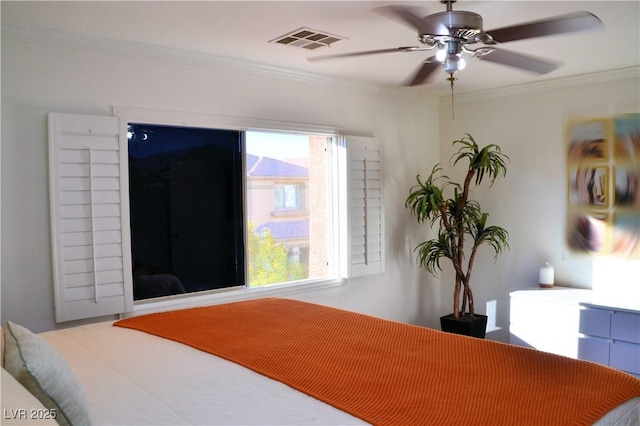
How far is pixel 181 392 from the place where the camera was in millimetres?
1815

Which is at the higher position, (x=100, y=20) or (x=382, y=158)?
(x=100, y=20)

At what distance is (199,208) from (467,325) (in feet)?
7.90

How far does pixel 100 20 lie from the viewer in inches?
111

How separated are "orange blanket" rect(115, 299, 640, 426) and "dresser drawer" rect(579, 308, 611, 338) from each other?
1.93 m

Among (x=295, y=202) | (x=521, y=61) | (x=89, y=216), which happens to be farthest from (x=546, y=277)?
(x=89, y=216)

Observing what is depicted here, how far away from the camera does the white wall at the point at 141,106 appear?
292cm

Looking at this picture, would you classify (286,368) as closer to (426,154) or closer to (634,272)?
(634,272)

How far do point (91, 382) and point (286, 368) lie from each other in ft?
2.27

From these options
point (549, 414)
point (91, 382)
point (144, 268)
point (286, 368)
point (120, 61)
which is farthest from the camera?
point (144, 268)

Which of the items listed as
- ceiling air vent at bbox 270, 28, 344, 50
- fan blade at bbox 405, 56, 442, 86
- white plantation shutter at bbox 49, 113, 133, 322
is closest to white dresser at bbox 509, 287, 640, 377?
fan blade at bbox 405, 56, 442, 86

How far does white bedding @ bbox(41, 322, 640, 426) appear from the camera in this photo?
1.62 metres

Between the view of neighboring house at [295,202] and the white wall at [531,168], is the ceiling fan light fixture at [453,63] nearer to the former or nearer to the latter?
the view of neighboring house at [295,202]

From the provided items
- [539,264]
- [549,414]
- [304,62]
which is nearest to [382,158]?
[304,62]

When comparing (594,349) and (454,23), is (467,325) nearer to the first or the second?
(594,349)
